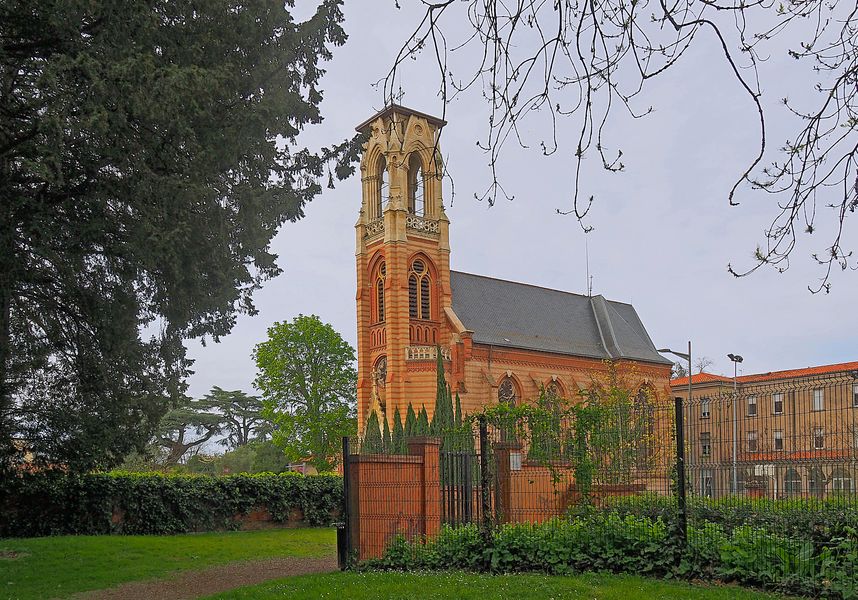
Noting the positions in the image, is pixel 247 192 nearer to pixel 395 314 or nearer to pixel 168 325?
pixel 168 325

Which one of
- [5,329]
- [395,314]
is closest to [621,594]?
[5,329]

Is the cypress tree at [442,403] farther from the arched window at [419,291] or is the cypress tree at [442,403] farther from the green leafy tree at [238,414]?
the green leafy tree at [238,414]

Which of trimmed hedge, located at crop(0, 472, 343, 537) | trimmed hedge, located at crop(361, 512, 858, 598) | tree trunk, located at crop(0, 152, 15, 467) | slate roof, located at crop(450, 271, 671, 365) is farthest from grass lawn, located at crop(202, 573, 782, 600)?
slate roof, located at crop(450, 271, 671, 365)

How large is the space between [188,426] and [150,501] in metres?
33.3

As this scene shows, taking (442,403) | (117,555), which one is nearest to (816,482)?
(117,555)

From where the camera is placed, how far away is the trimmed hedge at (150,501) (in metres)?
21.1

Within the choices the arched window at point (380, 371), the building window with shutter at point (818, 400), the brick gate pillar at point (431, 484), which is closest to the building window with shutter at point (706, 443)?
the building window with shutter at point (818, 400)

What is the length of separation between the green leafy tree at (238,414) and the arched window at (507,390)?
2043 centimetres

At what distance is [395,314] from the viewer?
45.4m

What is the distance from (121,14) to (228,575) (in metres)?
10.1

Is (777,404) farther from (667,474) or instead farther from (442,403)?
(442,403)

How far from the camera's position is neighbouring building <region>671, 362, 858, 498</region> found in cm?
958

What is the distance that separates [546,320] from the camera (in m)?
53.4

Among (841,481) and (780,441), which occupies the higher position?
(780,441)
